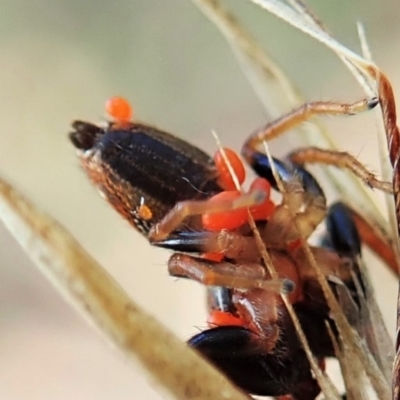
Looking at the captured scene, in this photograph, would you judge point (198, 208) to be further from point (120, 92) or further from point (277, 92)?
point (120, 92)

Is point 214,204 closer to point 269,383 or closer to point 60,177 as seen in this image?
point 269,383

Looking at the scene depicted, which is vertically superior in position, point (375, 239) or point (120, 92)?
point (120, 92)

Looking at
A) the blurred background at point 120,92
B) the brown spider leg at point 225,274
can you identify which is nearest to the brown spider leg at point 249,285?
the brown spider leg at point 225,274

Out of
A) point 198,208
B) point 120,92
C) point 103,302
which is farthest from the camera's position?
point 120,92

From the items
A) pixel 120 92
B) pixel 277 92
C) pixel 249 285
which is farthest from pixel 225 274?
pixel 120 92

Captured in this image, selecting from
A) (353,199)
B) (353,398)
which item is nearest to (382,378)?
(353,398)

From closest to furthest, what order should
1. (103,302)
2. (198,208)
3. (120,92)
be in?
(103,302)
(198,208)
(120,92)

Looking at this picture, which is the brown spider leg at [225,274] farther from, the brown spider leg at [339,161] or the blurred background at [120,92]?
the blurred background at [120,92]
